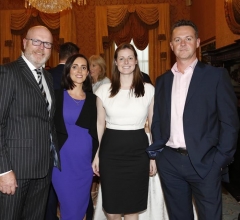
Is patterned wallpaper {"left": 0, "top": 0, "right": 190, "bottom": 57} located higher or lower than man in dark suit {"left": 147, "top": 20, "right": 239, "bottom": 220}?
higher

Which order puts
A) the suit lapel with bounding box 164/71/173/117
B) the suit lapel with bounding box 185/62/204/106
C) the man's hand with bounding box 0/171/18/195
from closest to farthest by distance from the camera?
the man's hand with bounding box 0/171/18/195 → the suit lapel with bounding box 185/62/204/106 → the suit lapel with bounding box 164/71/173/117

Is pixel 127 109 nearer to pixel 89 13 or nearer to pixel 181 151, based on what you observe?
pixel 181 151

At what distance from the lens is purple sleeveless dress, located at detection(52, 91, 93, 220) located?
2.46 m

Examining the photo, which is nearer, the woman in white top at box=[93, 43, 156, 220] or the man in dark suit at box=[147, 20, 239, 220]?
the man in dark suit at box=[147, 20, 239, 220]

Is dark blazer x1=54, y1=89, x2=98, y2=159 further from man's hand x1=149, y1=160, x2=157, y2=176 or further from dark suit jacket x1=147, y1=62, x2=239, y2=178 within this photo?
dark suit jacket x1=147, y1=62, x2=239, y2=178

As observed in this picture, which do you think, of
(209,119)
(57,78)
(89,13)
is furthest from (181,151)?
(89,13)

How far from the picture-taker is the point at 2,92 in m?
1.87

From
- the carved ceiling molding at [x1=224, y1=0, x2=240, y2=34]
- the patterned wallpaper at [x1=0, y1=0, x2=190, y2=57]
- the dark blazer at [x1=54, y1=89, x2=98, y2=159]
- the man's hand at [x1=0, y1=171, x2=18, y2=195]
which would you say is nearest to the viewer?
the man's hand at [x1=0, y1=171, x2=18, y2=195]

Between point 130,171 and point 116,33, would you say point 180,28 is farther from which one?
point 116,33

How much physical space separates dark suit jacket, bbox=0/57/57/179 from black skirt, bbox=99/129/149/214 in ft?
1.93

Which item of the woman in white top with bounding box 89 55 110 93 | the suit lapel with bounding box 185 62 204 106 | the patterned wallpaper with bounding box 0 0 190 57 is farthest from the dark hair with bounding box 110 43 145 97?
the patterned wallpaper with bounding box 0 0 190 57

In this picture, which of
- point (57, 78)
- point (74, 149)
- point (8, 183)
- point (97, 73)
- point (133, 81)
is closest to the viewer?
point (8, 183)

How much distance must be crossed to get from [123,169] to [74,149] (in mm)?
445

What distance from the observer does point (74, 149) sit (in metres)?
2.46
